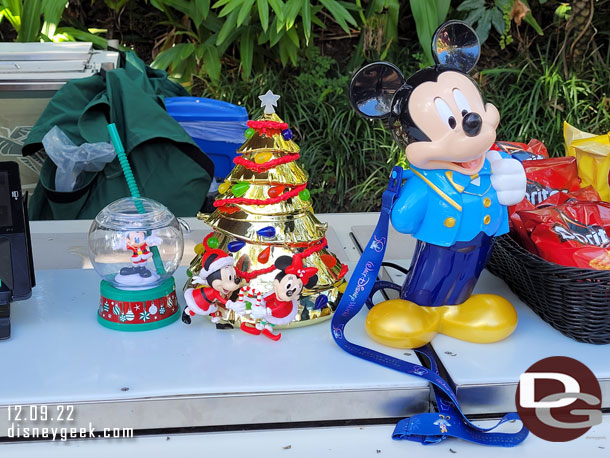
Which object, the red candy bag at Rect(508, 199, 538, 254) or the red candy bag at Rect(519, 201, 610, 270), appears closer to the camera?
the red candy bag at Rect(519, 201, 610, 270)

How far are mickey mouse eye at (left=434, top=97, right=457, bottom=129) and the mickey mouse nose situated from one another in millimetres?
15

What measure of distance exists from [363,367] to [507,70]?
2.30 metres

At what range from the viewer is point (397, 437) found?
849 mm

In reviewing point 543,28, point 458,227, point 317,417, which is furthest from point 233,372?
point 543,28

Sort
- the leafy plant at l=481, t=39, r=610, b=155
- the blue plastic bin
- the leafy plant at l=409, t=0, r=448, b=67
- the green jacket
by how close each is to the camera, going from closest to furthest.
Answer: the green jacket, the blue plastic bin, the leafy plant at l=409, t=0, r=448, b=67, the leafy plant at l=481, t=39, r=610, b=155

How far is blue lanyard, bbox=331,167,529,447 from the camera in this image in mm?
835

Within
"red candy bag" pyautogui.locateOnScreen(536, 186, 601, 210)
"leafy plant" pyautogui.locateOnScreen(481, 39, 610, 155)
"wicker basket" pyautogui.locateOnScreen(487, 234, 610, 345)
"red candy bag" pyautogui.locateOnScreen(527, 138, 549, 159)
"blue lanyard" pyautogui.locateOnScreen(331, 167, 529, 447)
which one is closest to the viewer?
"blue lanyard" pyautogui.locateOnScreen(331, 167, 529, 447)

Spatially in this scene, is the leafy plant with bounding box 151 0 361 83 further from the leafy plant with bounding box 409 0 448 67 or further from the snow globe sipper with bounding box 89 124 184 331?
the snow globe sipper with bounding box 89 124 184 331

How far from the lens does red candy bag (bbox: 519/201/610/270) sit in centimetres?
97

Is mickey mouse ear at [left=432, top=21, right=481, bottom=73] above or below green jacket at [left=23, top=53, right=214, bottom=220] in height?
above

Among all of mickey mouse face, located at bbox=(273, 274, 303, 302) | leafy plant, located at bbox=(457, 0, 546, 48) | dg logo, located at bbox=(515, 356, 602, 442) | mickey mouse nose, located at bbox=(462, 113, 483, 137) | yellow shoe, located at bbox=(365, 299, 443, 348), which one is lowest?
dg logo, located at bbox=(515, 356, 602, 442)

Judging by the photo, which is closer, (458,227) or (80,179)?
(458,227)

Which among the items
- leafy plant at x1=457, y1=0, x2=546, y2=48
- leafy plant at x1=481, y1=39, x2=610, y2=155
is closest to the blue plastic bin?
leafy plant at x1=457, y1=0, x2=546, y2=48

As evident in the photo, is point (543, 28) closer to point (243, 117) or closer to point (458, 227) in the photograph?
point (243, 117)
